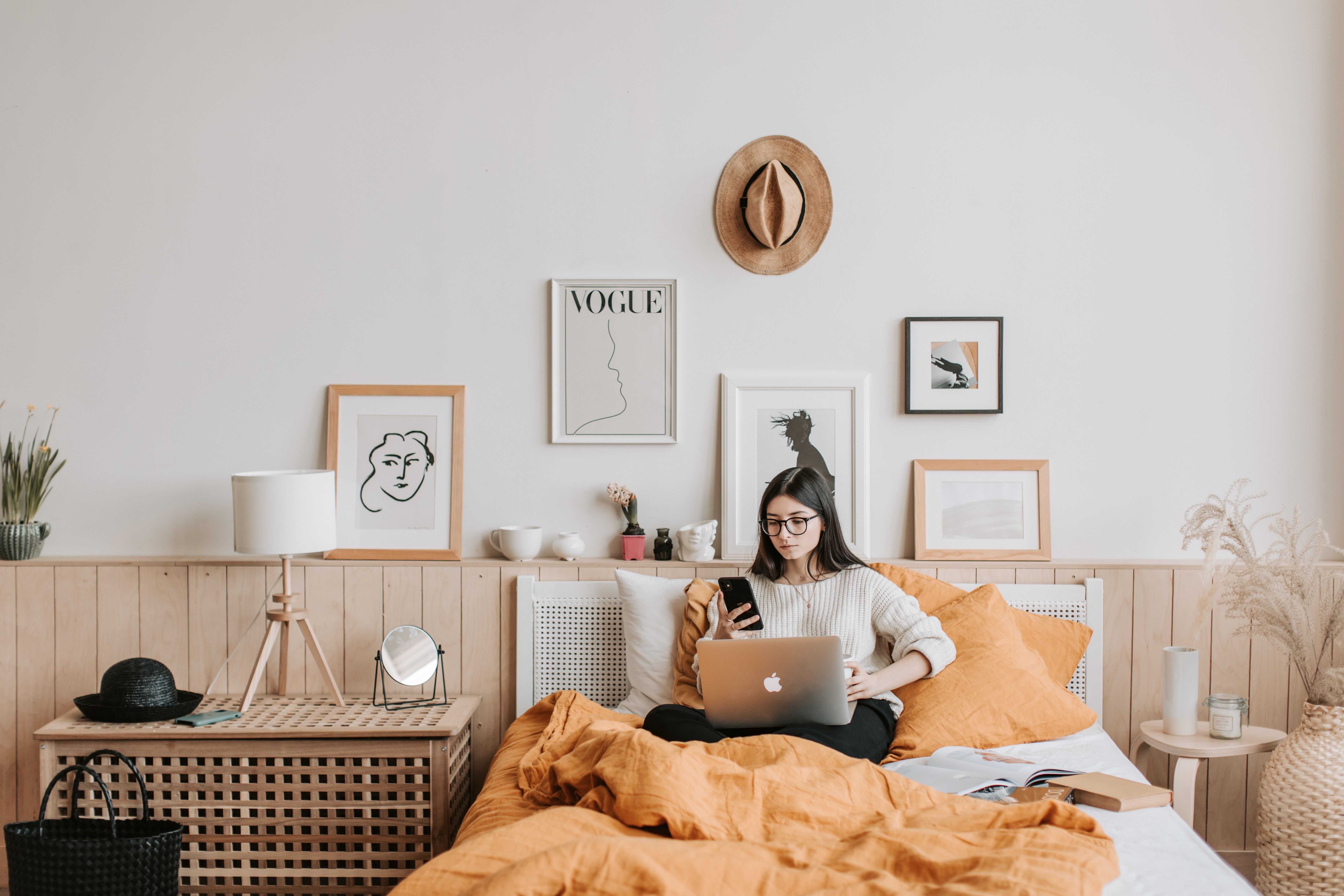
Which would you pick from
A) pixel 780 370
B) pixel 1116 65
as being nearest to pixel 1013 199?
pixel 1116 65

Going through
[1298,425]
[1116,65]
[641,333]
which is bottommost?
[1298,425]

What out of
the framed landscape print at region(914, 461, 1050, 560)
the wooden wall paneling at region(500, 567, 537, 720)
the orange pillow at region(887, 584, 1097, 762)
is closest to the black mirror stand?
the wooden wall paneling at region(500, 567, 537, 720)

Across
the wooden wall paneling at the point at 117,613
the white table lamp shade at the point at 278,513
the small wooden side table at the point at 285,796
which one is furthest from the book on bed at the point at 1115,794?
the wooden wall paneling at the point at 117,613

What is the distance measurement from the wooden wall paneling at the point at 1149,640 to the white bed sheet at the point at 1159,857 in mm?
584

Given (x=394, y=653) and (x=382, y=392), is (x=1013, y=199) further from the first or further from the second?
(x=394, y=653)

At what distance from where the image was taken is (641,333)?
2691 millimetres

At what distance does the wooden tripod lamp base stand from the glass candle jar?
2.38m

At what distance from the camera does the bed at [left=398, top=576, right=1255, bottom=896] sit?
131 centimetres

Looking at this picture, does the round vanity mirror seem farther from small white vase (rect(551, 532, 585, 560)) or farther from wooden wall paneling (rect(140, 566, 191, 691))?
wooden wall paneling (rect(140, 566, 191, 691))

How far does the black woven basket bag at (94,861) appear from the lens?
192cm

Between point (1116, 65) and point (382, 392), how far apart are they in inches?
97.8

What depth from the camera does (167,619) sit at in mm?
2594

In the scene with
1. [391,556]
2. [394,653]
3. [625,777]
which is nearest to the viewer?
[625,777]

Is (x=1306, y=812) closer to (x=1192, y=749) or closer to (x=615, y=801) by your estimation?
(x=1192, y=749)
